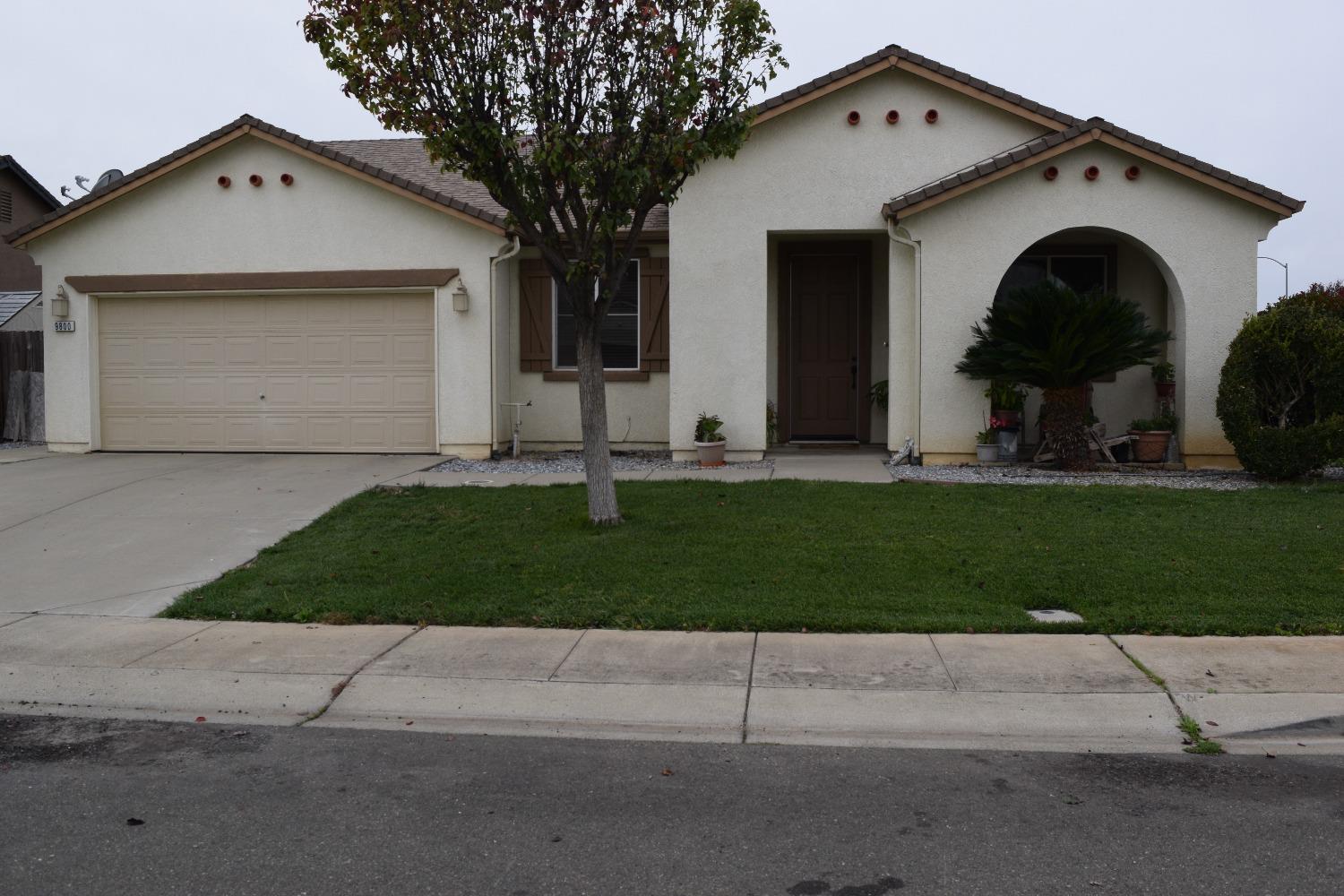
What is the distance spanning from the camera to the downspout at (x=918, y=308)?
45.1 feet

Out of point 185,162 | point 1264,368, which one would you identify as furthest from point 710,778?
point 185,162

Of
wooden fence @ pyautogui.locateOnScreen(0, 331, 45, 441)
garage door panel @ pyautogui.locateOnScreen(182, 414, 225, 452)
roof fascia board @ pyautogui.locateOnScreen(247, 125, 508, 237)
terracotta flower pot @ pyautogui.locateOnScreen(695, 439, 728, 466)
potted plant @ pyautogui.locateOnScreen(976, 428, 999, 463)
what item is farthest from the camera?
wooden fence @ pyautogui.locateOnScreen(0, 331, 45, 441)

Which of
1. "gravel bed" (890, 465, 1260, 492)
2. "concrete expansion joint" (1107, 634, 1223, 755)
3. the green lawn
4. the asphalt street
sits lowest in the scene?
the asphalt street

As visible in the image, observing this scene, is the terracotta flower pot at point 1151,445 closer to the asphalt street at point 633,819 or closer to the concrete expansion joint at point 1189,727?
the concrete expansion joint at point 1189,727

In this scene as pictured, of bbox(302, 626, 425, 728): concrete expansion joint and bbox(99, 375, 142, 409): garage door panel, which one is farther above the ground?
bbox(99, 375, 142, 409): garage door panel

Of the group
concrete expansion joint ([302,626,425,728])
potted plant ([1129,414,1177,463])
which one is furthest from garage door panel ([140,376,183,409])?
potted plant ([1129,414,1177,463])

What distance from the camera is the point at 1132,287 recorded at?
1516cm

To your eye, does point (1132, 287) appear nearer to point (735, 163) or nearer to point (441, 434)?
point (735, 163)

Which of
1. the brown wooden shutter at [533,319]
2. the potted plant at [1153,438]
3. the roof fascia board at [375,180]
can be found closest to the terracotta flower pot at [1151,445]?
the potted plant at [1153,438]

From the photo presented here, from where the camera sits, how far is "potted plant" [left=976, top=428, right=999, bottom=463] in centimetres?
1355

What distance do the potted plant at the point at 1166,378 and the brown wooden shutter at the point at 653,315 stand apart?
20.7 ft

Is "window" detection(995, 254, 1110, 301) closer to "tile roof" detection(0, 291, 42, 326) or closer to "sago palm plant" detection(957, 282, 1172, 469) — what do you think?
"sago palm plant" detection(957, 282, 1172, 469)

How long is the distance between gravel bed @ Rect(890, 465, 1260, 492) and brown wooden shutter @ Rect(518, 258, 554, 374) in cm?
535

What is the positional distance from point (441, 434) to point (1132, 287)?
31.0 ft
